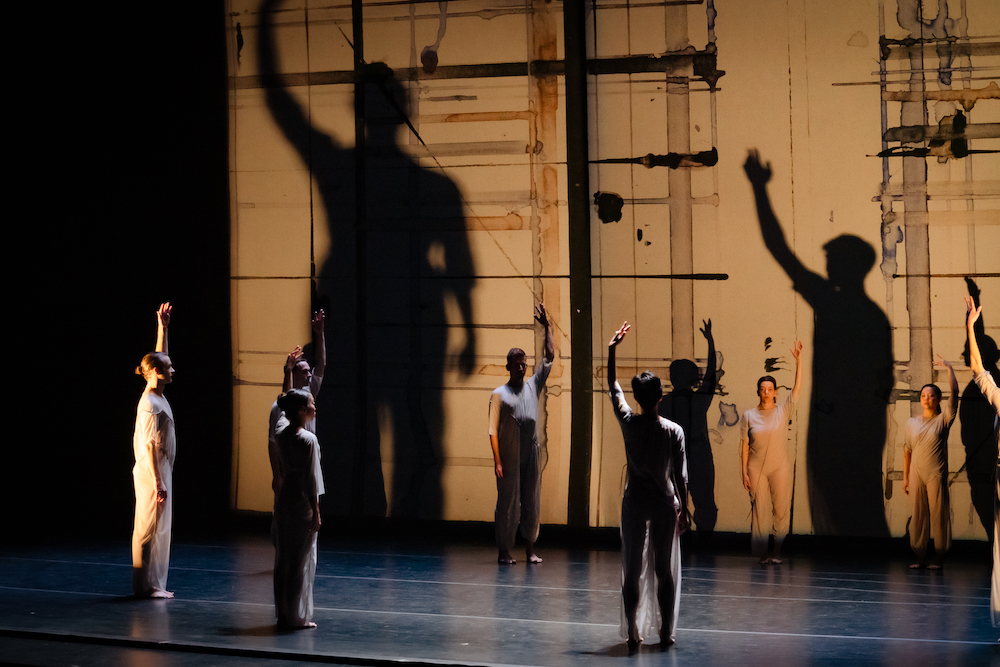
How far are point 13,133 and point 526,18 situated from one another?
13.7ft

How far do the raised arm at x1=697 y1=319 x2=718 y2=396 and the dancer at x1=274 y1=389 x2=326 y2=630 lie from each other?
3231mm

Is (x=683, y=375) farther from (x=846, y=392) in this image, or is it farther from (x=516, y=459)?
(x=516, y=459)

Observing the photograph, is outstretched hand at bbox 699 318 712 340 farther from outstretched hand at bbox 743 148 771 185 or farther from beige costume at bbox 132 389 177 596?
beige costume at bbox 132 389 177 596

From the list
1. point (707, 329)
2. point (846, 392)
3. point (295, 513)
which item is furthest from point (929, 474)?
point (295, 513)

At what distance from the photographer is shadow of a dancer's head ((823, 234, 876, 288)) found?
22.4 feet

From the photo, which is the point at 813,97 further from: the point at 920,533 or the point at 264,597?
the point at 264,597

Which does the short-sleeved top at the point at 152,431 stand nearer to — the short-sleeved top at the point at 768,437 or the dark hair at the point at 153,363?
the dark hair at the point at 153,363

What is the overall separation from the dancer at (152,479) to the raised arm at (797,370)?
3.85 meters

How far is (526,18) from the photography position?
739 centimetres

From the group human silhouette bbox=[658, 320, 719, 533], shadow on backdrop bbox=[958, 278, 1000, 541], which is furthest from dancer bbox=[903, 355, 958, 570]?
human silhouette bbox=[658, 320, 719, 533]

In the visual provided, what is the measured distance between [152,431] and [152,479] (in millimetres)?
264

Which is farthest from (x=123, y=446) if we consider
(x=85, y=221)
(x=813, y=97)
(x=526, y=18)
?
(x=813, y=97)

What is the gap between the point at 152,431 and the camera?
5457 millimetres

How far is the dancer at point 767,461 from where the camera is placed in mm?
6535
